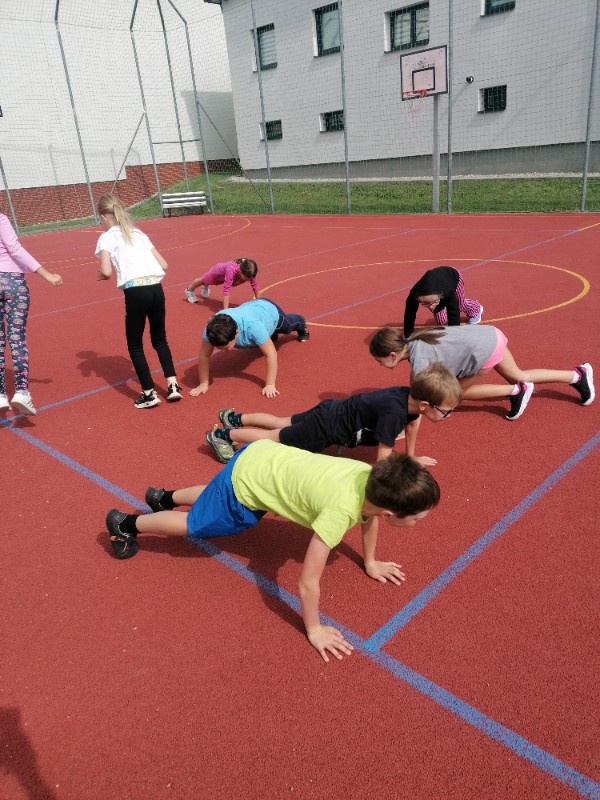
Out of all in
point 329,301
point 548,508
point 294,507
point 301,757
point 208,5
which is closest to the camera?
point 301,757

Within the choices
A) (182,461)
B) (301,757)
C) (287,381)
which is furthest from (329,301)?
(301,757)

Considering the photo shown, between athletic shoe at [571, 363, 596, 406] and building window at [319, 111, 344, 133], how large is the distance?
→ 73.5 feet

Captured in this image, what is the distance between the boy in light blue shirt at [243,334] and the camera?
4.95m

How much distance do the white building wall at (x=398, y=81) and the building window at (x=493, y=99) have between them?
219mm

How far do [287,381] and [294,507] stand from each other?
3025 mm

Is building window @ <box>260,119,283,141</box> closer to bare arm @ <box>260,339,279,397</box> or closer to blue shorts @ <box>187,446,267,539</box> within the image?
bare arm @ <box>260,339,279,397</box>

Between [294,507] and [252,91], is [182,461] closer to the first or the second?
[294,507]

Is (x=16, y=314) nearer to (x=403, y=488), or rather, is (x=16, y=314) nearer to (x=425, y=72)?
(x=403, y=488)

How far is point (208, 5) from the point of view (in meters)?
26.5

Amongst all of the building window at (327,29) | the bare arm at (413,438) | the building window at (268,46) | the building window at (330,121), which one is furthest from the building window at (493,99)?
the bare arm at (413,438)

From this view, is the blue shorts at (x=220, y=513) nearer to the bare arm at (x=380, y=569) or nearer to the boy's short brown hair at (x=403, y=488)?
the bare arm at (x=380, y=569)

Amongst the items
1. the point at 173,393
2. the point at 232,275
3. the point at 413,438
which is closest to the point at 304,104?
the point at 232,275

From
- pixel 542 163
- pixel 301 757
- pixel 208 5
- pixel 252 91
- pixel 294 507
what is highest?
pixel 208 5

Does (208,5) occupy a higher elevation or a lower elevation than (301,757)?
higher
